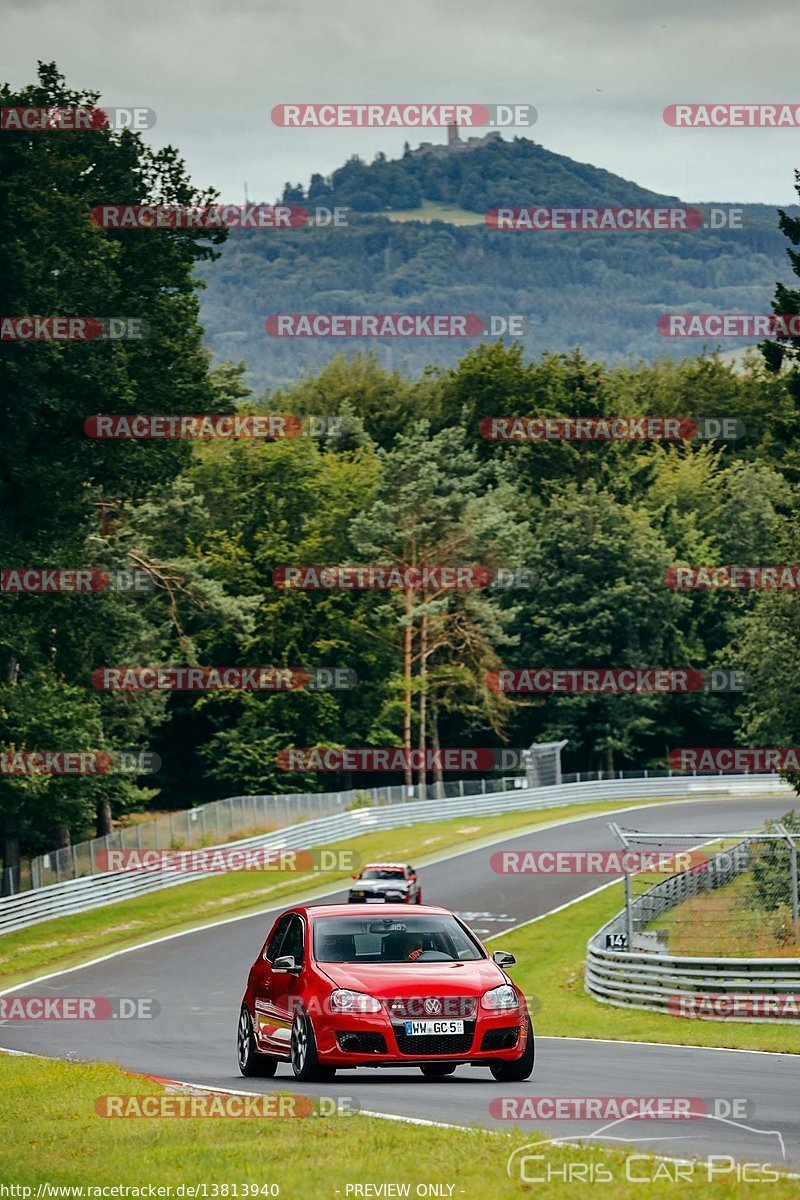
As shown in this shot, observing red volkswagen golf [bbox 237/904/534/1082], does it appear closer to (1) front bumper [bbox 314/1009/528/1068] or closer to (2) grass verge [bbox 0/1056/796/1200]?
(1) front bumper [bbox 314/1009/528/1068]

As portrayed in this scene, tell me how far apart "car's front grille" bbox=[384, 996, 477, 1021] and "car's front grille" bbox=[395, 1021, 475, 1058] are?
109 millimetres

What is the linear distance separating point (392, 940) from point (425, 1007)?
121cm

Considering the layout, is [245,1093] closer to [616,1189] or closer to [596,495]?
[616,1189]

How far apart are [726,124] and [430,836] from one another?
2878cm

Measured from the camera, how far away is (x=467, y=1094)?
14.0 meters

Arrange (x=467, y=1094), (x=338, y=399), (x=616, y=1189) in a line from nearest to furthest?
(x=616, y=1189) < (x=467, y=1094) < (x=338, y=399)

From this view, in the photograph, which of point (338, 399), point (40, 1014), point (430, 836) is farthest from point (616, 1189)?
point (338, 399)

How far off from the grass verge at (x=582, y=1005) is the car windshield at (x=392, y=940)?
17.8ft

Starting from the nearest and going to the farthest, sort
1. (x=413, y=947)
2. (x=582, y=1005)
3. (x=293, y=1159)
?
(x=293, y=1159), (x=413, y=947), (x=582, y=1005)

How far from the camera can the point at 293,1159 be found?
10422 millimetres

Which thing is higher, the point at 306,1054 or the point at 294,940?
the point at 294,940

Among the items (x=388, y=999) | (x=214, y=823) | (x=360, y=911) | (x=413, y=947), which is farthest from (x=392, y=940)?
(x=214, y=823)

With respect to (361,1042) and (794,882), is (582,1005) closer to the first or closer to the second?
(794,882)

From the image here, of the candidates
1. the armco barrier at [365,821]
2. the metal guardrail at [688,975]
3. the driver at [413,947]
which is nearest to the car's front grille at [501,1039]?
the driver at [413,947]
